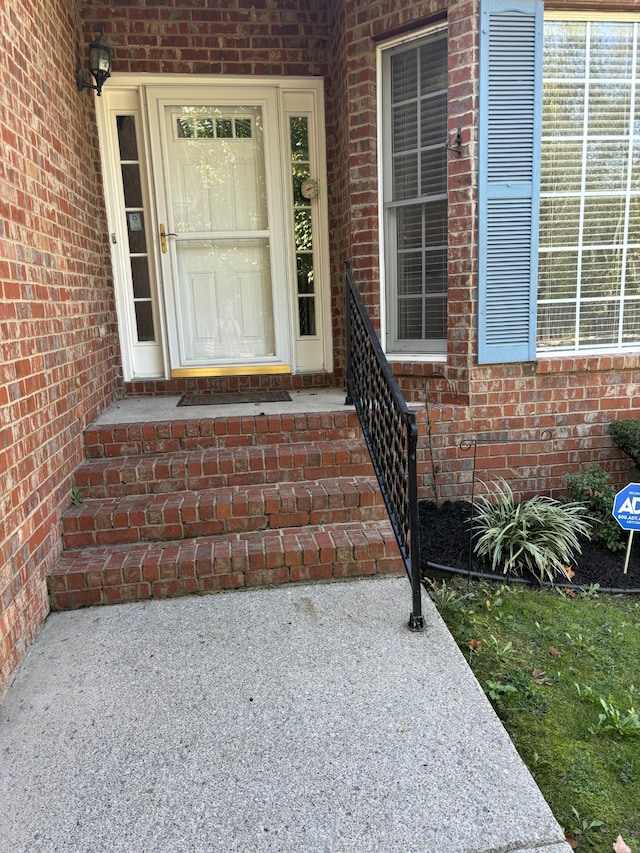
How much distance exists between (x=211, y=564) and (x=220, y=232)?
284cm

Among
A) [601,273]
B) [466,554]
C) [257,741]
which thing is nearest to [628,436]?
[601,273]

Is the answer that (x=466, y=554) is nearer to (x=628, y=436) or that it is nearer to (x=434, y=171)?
(x=628, y=436)

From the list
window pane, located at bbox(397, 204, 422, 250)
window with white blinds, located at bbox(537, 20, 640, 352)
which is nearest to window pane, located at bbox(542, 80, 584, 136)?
window with white blinds, located at bbox(537, 20, 640, 352)

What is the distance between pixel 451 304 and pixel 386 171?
3.61 ft

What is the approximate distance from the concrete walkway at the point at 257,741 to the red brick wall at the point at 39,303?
0.38 meters

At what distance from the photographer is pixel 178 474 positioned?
328 centimetres

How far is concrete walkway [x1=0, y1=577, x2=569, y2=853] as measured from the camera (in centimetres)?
159

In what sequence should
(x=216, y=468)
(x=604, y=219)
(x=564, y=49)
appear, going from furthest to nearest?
(x=604, y=219) → (x=564, y=49) → (x=216, y=468)

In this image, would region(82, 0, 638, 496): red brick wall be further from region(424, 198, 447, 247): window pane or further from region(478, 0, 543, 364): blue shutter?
region(424, 198, 447, 247): window pane

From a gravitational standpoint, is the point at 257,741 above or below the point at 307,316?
below

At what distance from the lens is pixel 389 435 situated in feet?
9.15

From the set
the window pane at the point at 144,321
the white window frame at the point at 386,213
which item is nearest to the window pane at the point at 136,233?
the window pane at the point at 144,321

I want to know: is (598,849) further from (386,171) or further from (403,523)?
(386,171)

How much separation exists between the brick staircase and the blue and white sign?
49.8 inches
